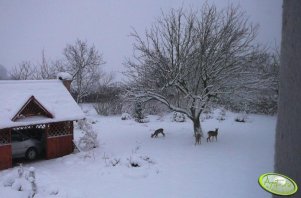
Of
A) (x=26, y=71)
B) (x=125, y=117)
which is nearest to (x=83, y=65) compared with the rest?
(x=26, y=71)

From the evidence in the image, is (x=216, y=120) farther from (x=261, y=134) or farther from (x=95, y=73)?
(x=95, y=73)

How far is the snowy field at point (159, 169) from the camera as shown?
402 inches

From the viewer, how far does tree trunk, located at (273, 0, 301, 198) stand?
2201 millimetres

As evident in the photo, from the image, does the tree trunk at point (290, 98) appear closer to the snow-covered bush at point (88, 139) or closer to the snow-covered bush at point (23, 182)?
the snow-covered bush at point (23, 182)

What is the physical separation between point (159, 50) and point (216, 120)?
11793 millimetres

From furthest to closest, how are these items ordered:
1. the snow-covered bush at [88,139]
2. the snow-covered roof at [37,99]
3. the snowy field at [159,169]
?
1. the snow-covered bush at [88,139]
2. the snow-covered roof at [37,99]
3. the snowy field at [159,169]

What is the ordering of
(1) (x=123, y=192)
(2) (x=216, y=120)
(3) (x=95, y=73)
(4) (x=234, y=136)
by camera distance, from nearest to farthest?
(1) (x=123, y=192)
(4) (x=234, y=136)
(2) (x=216, y=120)
(3) (x=95, y=73)

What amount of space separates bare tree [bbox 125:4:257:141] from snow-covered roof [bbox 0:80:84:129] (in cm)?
383

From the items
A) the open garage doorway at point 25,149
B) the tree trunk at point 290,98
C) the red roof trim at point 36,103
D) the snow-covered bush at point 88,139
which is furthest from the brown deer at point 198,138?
the tree trunk at point 290,98

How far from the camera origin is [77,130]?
23.2 m

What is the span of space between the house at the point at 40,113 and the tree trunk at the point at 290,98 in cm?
1261

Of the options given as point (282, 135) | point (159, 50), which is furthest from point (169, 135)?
point (282, 135)

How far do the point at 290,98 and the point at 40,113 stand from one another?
555 inches

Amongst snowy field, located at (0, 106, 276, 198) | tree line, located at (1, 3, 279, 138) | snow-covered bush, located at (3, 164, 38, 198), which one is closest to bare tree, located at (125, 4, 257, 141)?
tree line, located at (1, 3, 279, 138)
